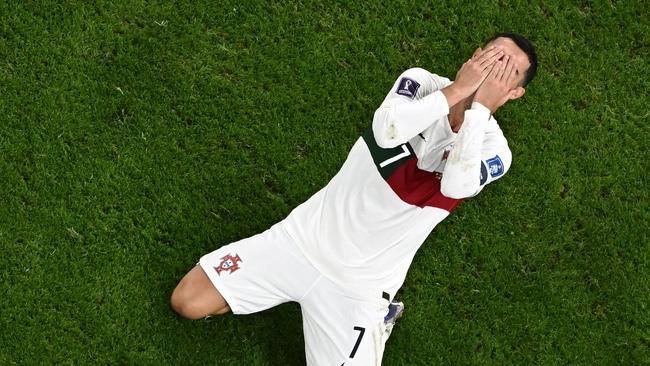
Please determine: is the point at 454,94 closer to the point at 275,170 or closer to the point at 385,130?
the point at 385,130

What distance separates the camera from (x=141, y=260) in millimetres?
5914

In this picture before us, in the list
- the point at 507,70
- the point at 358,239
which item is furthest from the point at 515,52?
the point at 358,239

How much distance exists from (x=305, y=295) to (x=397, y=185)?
1.06m

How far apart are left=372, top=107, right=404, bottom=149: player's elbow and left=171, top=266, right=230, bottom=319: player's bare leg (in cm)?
167

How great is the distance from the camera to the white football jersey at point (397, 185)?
448cm

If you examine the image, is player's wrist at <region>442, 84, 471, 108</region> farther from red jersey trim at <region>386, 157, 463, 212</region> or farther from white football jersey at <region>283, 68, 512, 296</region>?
red jersey trim at <region>386, 157, 463, 212</region>

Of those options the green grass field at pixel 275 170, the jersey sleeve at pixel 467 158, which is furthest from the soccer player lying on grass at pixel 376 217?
the green grass field at pixel 275 170

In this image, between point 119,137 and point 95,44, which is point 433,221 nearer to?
point 119,137

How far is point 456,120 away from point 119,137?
2.68 m

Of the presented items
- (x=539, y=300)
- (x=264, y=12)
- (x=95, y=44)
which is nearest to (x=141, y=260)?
(x=95, y=44)

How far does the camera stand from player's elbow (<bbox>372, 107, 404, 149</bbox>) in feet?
14.8

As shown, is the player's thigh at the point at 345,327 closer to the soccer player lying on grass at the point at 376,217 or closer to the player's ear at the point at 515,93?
the soccer player lying on grass at the point at 376,217

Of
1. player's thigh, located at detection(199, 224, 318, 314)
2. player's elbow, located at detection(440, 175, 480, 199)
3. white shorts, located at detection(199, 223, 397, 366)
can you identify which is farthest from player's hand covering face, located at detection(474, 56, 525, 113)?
player's thigh, located at detection(199, 224, 318, 314)

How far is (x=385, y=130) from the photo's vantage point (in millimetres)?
4535
